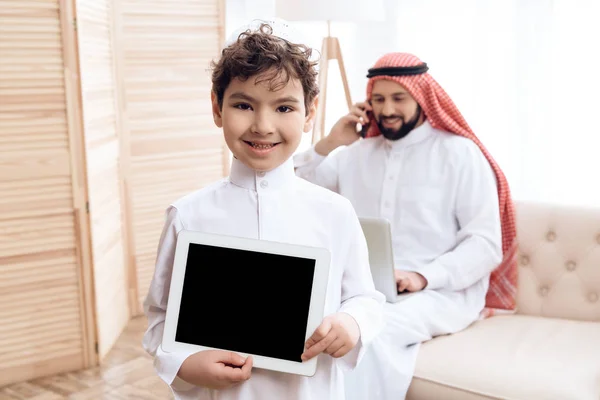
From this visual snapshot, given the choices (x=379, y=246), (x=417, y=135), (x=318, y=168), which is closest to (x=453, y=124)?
(x=417, y=135)

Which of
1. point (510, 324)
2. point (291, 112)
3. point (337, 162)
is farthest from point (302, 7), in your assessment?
point (291, 112)

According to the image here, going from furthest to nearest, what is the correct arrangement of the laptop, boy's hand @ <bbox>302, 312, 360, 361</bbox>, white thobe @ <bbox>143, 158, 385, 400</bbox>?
the laptop
white thobe @ <bbox>143, 158, 385, 400</bbox>
boy's hand @ <bbox>302, 312, 360, 361</bbox>

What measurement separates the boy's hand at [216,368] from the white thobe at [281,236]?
0.09m

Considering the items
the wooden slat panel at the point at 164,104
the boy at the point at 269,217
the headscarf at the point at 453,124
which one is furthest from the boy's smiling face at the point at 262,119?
the wooden slat panel at the point at 164,104

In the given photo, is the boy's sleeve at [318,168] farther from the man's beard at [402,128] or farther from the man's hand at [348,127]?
the man's beard at [402,128]

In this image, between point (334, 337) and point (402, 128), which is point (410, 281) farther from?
point (334, 337)

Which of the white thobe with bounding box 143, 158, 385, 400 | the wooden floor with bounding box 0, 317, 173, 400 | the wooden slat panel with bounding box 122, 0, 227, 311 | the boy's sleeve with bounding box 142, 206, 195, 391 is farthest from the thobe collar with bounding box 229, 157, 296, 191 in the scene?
the wooden slat panel with bounding box 122, 0, 227, 311

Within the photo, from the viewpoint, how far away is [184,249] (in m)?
1.21

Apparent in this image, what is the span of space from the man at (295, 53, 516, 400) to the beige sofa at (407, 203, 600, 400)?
0.21 feet

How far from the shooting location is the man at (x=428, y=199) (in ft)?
7.90

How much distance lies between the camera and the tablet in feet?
3.87

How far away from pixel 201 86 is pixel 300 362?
3.04 m

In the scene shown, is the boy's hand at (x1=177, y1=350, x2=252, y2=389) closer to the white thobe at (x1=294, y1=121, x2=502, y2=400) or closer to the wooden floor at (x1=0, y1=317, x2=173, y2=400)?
the white thobe at (x1=294, y1=121, x2=502, y2=400)

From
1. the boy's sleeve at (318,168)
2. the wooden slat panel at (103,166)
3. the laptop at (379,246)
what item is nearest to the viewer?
the laptop at (379,246)
